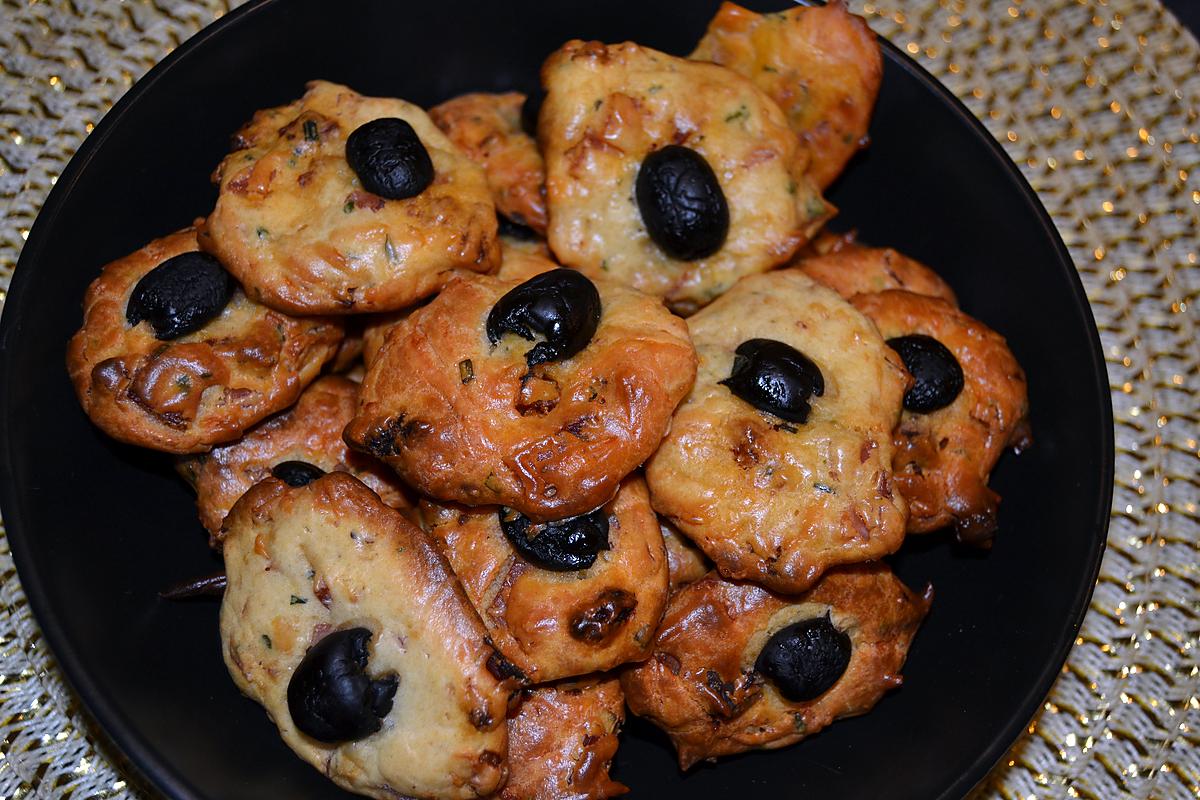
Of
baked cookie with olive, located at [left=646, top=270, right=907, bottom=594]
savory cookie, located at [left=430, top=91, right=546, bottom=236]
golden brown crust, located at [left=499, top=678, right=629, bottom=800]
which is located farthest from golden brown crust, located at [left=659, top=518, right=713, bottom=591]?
savory cookie, located at [left=430, top=91, right=546, bottom=236]

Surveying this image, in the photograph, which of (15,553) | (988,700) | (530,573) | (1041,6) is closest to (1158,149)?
(1041,6)

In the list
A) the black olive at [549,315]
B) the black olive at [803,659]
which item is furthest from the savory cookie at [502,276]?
the black olive at [803,659]

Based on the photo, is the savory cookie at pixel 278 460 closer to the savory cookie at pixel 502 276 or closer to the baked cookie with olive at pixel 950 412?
the savory cookie at pixel 502 276

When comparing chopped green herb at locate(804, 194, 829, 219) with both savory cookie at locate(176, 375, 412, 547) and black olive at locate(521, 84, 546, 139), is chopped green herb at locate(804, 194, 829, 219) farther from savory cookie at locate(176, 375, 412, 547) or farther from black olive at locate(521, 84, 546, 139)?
savory cookie at locate(176, 375, 412, 547)

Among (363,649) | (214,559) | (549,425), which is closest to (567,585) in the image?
(549,425)

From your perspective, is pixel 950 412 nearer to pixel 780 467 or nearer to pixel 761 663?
pixel 780 467

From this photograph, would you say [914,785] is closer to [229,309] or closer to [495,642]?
[495,642]

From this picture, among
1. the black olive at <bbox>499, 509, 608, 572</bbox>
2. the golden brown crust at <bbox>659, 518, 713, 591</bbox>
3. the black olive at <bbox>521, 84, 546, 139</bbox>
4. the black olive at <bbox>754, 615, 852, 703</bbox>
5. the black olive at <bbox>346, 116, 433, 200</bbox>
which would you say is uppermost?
the black olive at <bbox>346, 116, 433, 200</bbox>
